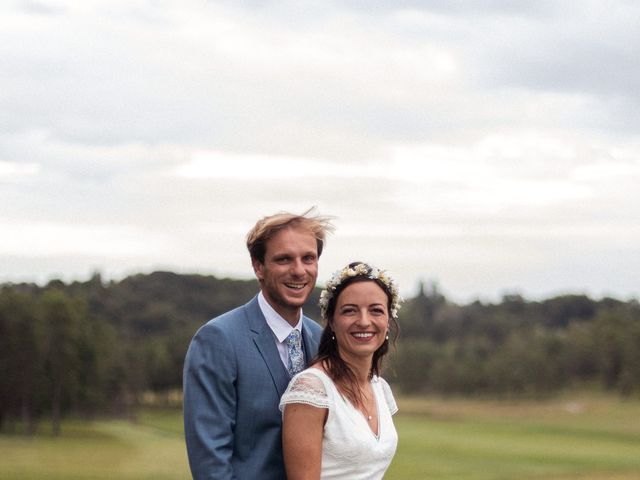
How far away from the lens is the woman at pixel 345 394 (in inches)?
156

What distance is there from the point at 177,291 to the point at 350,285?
299 ft

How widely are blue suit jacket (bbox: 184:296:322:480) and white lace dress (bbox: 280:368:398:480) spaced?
6.4 inches

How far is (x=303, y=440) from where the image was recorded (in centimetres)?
395

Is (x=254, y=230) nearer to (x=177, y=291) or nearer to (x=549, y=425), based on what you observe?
(x=549, y=425)

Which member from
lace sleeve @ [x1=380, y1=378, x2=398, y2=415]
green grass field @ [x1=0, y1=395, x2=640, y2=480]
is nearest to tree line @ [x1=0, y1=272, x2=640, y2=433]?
green grass field @ [x1=0, y1=395, x2=640, y2=480]

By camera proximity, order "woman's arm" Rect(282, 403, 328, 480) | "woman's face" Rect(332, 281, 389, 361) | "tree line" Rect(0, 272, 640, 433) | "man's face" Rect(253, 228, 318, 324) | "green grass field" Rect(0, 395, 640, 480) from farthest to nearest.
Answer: "tree line" Rect(0, 272, 640, 433), "green grass field" Rect(0, 395, 640, 480), "man's face" Rect(253, 228, 318, 324), "woman's face" Rect(332, 281, 389, 361), "woman's arm" Rect(282, 403, 328, 480)

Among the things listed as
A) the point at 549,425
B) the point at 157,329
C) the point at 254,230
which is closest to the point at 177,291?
the point at 157,329

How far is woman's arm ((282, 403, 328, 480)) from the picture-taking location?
3926 mm

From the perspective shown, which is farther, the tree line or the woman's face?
the tree line

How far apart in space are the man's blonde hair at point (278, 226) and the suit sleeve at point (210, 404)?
39cm

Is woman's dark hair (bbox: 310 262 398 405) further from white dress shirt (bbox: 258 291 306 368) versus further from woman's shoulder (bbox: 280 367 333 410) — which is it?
white dress shirt (bbox: 258 291 306 368)

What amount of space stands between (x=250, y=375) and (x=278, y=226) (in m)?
0.64

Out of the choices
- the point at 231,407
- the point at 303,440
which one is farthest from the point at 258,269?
the point at 303,440

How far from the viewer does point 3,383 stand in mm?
50906
